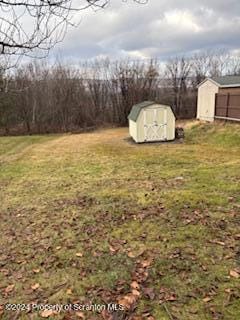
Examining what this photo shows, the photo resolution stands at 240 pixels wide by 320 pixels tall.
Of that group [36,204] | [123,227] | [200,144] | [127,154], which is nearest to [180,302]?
[123,227]

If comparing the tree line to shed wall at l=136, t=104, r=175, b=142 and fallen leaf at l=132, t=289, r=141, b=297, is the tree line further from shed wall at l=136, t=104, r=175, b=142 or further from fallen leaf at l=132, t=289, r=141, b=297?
fallen leaf at l=132, t=289, r=141, b=297

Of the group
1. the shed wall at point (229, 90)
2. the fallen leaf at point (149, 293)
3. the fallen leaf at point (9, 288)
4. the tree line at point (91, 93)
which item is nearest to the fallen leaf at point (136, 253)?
the fallen leaf at point (149, 293)

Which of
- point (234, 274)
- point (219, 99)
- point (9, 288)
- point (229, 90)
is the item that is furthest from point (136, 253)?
point (219, 99)

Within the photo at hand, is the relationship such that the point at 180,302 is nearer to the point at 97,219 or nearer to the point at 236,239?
the point at 236,239

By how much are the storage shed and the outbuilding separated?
3.06m

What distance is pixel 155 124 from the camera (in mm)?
16125

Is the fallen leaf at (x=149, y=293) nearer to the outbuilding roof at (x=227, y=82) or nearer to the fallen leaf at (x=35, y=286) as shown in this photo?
the fallen leaf at (x=35, y=286)

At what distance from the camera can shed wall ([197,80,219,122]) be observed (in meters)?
18.3

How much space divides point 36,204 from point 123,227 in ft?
7.91

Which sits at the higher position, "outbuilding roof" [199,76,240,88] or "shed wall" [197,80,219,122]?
"outbuilding roof" [199,76,240,88]

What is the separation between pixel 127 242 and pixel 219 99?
15.0 metres

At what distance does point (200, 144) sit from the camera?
49.3ft

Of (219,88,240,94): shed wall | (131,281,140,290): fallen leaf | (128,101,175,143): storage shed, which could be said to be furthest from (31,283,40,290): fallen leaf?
(219,88,240,94): shed wall

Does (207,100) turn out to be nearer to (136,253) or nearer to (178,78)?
(178,78)
